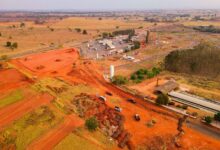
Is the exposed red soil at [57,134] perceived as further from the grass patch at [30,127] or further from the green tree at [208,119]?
the green tree at [208,119]

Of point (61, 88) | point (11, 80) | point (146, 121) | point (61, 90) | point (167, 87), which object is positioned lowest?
point (146, 121)

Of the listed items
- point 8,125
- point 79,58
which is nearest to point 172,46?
point 79,58

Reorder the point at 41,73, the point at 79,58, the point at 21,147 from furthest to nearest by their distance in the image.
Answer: the point at 79,58, the point at 41,73, the point at 21,147

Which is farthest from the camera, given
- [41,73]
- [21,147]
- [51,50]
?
[51,50]

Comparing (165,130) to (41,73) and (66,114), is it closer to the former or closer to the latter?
(66,114)

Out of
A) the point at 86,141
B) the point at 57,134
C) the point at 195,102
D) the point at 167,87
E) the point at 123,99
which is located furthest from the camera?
the point at 167,87

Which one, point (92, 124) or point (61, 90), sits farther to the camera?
point (61, 90)

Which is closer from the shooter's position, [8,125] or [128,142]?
[128,142]

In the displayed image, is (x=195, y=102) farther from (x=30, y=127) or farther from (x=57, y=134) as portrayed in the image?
(x=30, y=127)

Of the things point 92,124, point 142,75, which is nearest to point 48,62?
point 142,75
